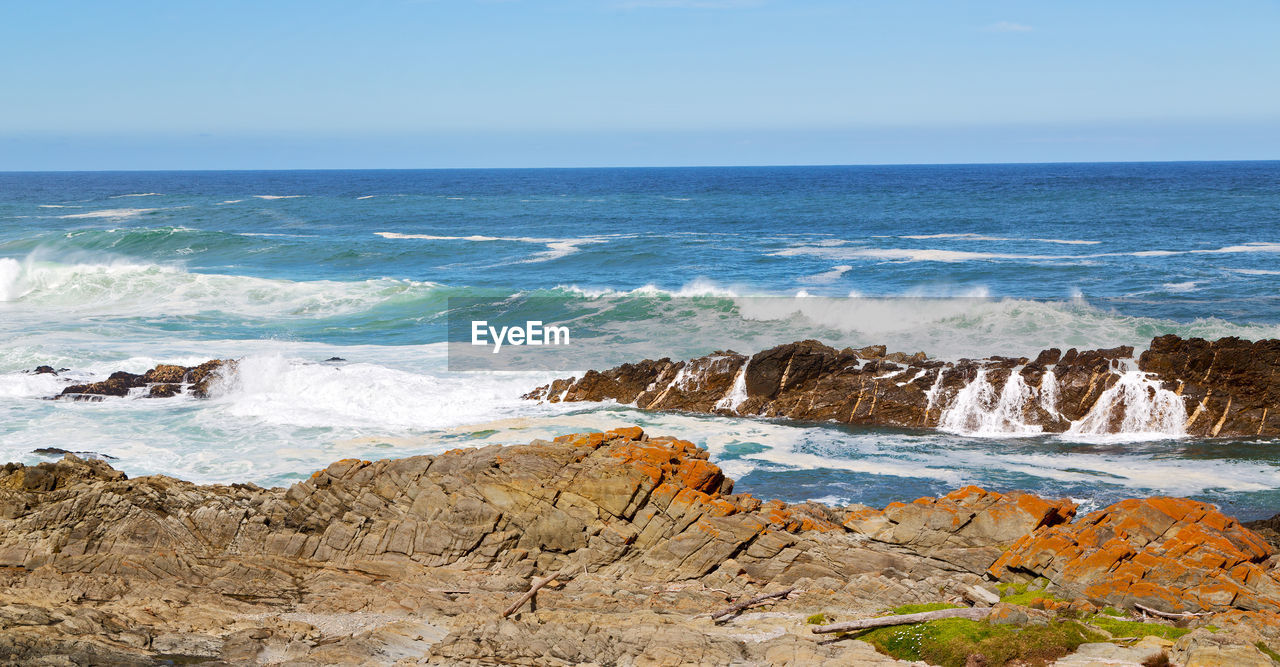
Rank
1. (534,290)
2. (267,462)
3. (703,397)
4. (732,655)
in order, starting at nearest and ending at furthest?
(732,655) → (267,462) → (703,397) → (534,290)

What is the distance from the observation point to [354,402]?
26.6 m

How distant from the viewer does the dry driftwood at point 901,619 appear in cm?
1116

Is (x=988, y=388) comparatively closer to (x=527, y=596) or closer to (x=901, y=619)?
(x=901, y=619)

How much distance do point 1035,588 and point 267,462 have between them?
50.7 ft

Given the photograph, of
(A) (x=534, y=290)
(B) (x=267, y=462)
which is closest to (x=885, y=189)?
(A) (x=534, y=290)

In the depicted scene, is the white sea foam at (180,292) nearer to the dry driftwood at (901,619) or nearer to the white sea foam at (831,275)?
the white sea foam at (831,275)

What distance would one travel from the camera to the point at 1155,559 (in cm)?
1277

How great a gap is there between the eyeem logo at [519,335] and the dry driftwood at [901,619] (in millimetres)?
24627

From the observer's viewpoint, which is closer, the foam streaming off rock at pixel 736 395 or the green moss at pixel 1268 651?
the green moss at pixel 1268 651

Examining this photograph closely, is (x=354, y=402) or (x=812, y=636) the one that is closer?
(x=812, y=636)

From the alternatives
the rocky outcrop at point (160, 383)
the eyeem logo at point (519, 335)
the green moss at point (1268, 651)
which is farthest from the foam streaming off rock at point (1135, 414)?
the rocky outcrop at point (160, 383)

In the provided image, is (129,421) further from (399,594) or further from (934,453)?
(934,453)

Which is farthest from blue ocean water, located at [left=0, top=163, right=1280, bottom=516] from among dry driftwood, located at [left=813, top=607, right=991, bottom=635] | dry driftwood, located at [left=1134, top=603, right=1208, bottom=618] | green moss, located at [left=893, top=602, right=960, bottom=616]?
dry driftwood, located at [left=813, top=607, right=991, bottom=635]

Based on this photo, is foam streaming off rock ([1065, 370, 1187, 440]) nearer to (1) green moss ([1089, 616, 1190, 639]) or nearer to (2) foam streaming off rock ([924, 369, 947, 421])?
(2) foam streaming off rock ([924, 369, 947, 421])
